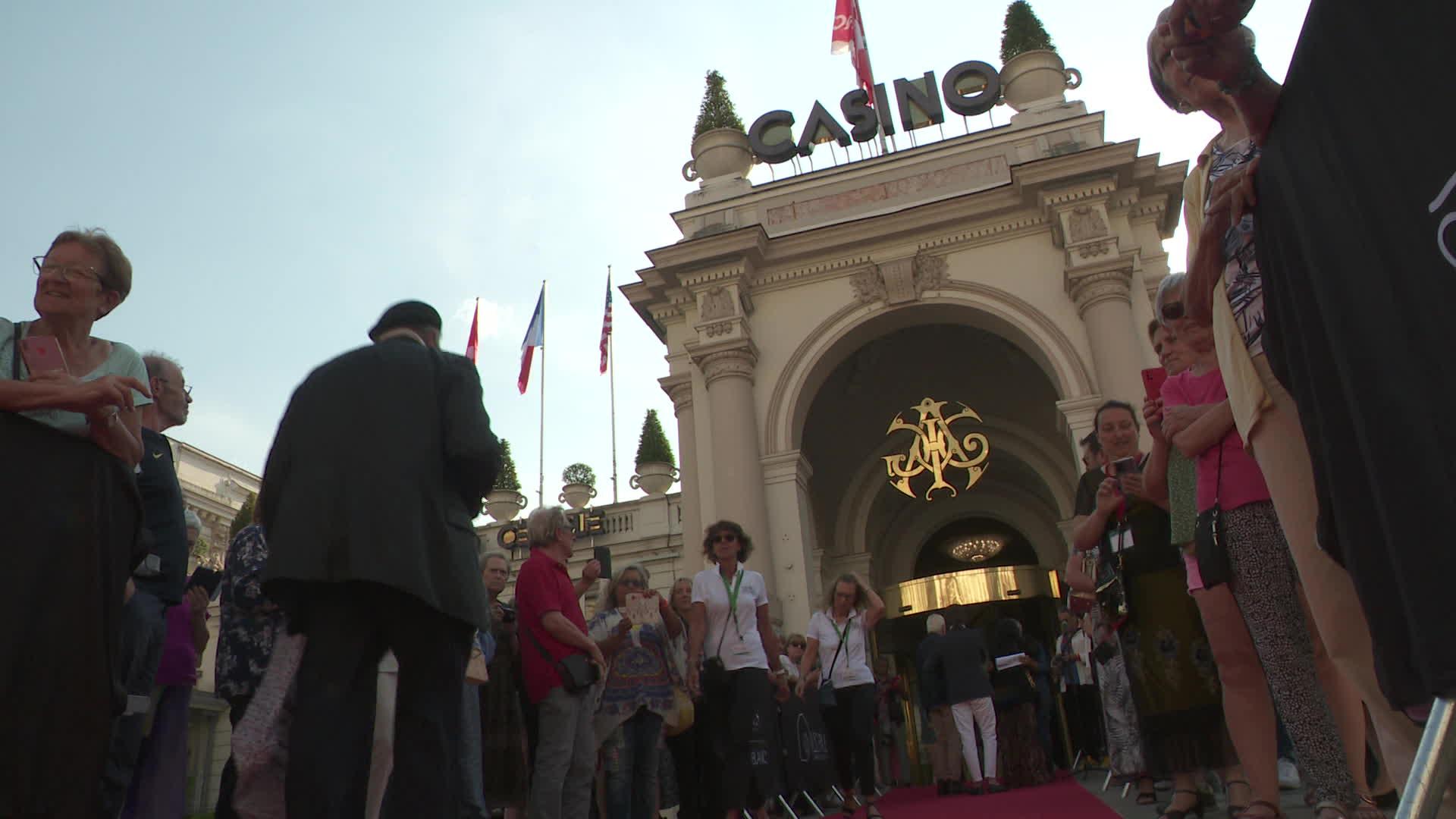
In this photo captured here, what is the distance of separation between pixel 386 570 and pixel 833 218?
14281 mm

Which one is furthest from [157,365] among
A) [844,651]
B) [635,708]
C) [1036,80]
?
[1036,80]

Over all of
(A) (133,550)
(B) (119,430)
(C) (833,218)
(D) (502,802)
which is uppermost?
(C) (833,218)

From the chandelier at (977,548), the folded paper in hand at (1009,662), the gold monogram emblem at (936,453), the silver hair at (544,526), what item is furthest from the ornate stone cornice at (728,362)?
the silver hair at (544,526)

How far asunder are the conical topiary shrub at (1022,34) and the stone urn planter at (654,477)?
34.3 feet

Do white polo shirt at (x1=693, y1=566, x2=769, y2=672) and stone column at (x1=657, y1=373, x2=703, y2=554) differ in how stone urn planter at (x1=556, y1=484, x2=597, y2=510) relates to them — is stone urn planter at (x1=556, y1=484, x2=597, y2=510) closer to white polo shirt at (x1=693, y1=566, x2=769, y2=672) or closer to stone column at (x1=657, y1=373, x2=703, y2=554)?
stone column at (x1=657, y1=373, x2=703, y2=554)

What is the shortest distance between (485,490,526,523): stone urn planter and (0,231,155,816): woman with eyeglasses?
19.5 m

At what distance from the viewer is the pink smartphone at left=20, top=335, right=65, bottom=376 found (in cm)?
287

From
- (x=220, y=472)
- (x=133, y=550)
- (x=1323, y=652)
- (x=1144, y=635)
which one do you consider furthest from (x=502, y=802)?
(x=220, y=472)

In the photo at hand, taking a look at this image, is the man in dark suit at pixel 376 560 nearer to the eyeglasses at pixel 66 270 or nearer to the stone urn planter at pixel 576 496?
the eyeglasses at pixel 66 270

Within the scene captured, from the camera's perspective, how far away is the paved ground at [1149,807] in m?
3.86

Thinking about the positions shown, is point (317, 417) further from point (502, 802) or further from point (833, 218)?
point (833, 218)

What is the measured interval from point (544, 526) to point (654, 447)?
Result: 16624 mm

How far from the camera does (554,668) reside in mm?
4977

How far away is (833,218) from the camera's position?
16203 mm
